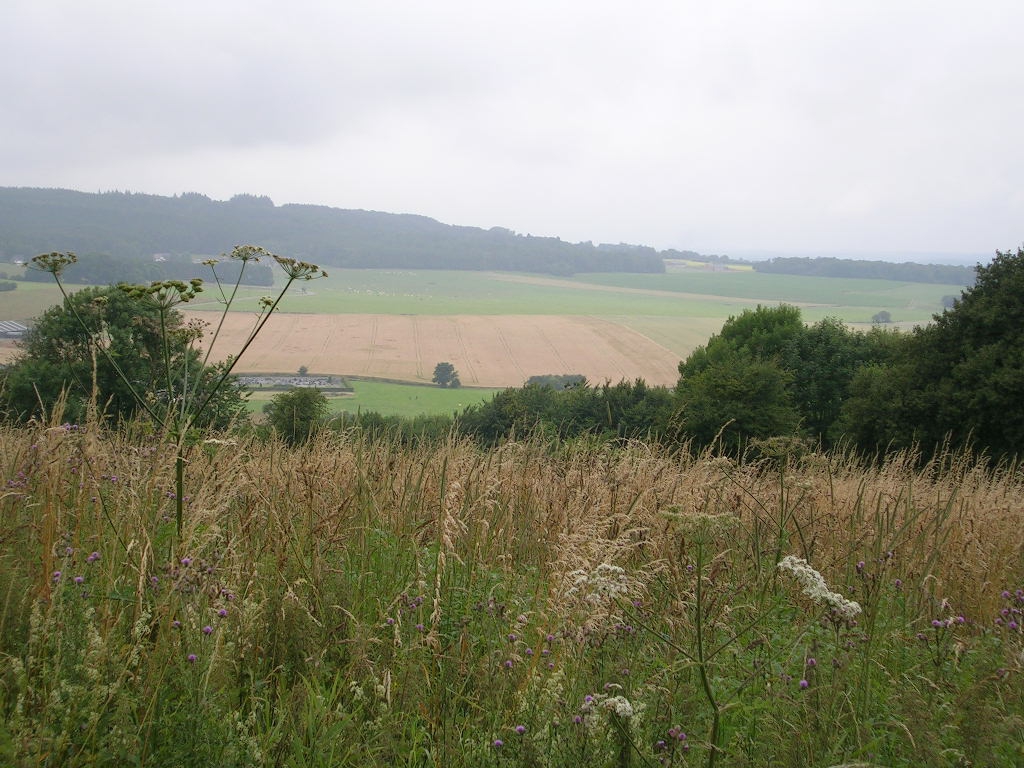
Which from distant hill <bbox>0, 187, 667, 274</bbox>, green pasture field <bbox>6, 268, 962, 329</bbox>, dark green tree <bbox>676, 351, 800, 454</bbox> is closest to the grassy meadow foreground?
dark green tree <bbox>676, 351, 800, 454</bbox>

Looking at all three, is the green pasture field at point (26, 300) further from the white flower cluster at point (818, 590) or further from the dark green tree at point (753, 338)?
the white flower cluster at point (818, 590)

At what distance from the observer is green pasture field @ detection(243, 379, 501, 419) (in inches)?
2076

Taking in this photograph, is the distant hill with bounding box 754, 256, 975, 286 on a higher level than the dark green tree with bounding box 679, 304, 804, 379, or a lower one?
higher

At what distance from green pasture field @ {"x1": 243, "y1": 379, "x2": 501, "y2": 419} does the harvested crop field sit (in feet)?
12.7

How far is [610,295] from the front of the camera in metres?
162

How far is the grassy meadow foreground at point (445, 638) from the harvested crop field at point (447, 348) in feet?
192

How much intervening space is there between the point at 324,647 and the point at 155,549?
1.12m

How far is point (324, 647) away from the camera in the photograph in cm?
313

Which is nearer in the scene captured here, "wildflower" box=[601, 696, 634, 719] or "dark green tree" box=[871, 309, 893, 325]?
"wildflower" box=[601, 696, 634, 719]

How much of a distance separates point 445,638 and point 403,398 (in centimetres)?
5703

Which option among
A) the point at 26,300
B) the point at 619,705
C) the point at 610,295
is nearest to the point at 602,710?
the point at 619,705

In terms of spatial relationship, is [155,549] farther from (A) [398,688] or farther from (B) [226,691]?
(A) [398,688]

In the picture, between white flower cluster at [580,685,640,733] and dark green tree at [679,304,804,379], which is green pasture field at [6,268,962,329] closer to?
dark green tree at [679,304,804,379]

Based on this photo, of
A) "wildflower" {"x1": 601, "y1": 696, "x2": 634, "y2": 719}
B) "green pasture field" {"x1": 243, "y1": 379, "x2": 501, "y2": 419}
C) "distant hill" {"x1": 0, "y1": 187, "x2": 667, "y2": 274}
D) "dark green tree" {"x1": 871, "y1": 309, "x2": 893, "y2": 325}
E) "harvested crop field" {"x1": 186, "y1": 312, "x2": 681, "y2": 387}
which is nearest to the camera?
"wildflower" {"x1": 601, "y1": 696, "x2": 634, "y2": 719}
